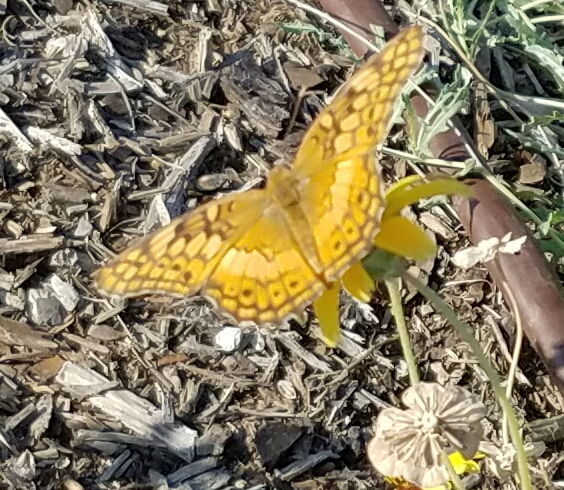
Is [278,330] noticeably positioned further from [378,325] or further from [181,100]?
[181,100]

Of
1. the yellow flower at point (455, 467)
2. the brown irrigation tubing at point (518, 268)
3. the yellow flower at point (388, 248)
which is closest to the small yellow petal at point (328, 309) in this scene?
the yellow flower at point (388, 248)

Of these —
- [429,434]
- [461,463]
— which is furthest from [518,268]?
[429,434]

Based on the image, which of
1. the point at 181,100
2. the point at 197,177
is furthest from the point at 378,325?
the point at 181,100

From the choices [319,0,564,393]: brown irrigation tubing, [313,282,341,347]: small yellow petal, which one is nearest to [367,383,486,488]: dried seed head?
[313,282,341,347]: small yellow petal

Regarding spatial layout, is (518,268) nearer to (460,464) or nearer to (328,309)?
(460,464)

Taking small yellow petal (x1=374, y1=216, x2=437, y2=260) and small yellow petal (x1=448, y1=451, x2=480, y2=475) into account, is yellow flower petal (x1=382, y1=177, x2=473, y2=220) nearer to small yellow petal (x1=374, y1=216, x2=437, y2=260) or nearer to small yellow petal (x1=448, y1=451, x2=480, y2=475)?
small yellow petal (x1=374, y1=216, x2=437, y2=260)

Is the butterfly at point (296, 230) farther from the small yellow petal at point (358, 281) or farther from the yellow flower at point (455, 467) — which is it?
the yellow flower at point (455, 467)
